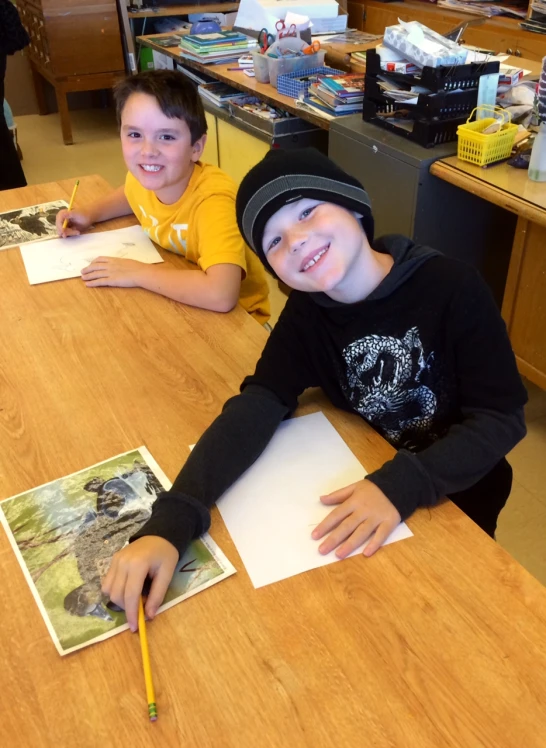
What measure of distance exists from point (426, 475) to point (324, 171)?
0.42 meters

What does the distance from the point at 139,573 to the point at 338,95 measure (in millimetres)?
1940

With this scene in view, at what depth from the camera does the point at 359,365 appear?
0.98 metres

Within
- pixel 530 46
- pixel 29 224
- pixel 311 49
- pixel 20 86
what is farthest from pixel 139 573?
pixel 20 86

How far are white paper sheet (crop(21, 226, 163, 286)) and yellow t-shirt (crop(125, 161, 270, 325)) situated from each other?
0.14ft

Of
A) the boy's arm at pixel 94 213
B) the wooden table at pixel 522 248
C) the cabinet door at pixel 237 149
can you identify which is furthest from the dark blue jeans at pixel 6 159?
the wooden table at pixel 522 248

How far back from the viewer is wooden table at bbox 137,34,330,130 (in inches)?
92.6

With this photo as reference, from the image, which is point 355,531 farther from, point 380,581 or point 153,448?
point 153,448

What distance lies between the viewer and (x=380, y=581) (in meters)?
0.73

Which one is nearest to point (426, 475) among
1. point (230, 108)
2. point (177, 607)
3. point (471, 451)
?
point (471, 451)

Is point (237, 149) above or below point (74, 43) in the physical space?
below

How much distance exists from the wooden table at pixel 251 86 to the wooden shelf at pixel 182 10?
113 centimetres

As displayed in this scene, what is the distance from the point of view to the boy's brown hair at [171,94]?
4.62 feet

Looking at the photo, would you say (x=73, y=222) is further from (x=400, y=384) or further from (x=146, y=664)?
(x=146, y=664)

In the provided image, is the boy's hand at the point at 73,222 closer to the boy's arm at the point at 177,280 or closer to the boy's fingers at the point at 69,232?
the boy's fingers at the point at 69,232
